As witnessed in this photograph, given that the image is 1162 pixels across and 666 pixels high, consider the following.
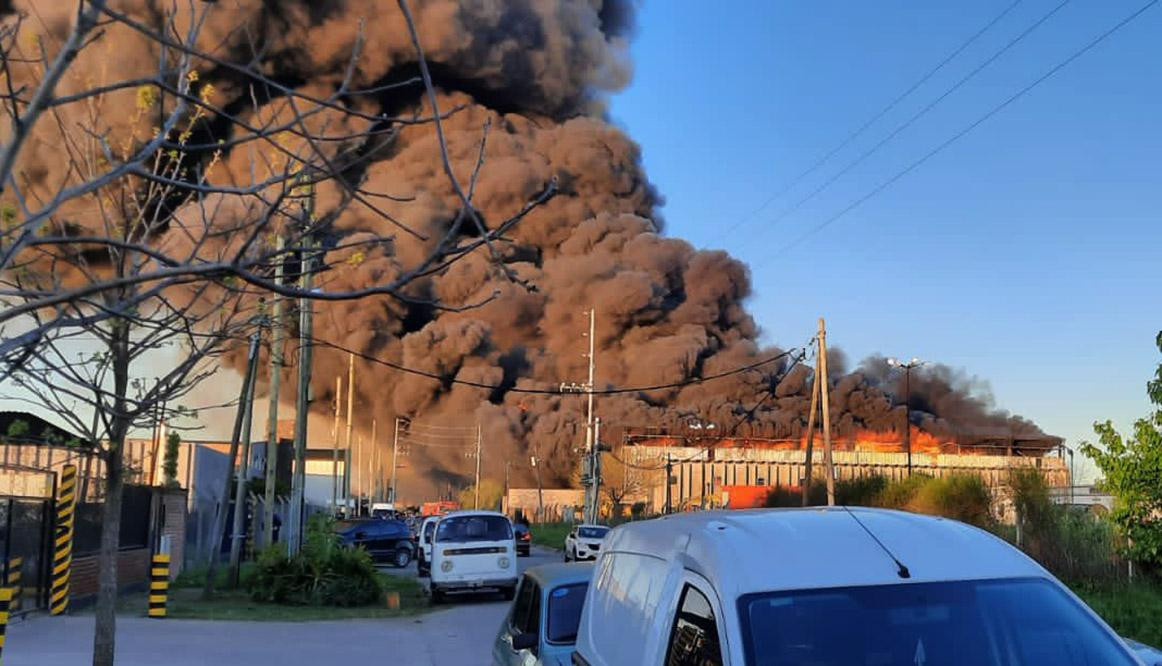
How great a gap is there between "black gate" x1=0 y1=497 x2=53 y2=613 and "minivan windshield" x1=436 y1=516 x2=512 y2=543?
688cm

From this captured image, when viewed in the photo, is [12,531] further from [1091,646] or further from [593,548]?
[593,548]

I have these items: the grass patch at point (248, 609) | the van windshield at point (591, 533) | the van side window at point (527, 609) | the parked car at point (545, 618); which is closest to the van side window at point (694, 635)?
the parked car at point (545, 618)

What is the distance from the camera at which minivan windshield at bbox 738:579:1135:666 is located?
11.3 ft

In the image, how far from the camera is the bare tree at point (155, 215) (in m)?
3.81

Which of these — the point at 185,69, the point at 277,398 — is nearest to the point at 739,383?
the point at 277,398

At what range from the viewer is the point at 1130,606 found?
572 inches

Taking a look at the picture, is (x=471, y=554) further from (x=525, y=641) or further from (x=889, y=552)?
(x=889, y=552)

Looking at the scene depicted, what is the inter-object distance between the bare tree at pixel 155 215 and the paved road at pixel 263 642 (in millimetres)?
4251

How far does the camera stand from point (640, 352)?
241 ft

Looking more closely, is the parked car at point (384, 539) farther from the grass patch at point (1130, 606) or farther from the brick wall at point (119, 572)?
the grass patch at point (1130, 606)

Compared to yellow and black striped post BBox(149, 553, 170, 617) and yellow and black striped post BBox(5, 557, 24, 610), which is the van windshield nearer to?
yellow and black striped post BBox(149, 553, 170, 617)

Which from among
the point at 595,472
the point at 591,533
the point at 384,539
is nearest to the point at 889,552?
the point at 591,533

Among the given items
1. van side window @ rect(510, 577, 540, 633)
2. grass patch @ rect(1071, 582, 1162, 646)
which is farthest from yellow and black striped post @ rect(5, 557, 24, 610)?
grass patch @ rect(1071, 582, 1162, 646)

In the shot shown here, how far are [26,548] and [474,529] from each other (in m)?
7.99
